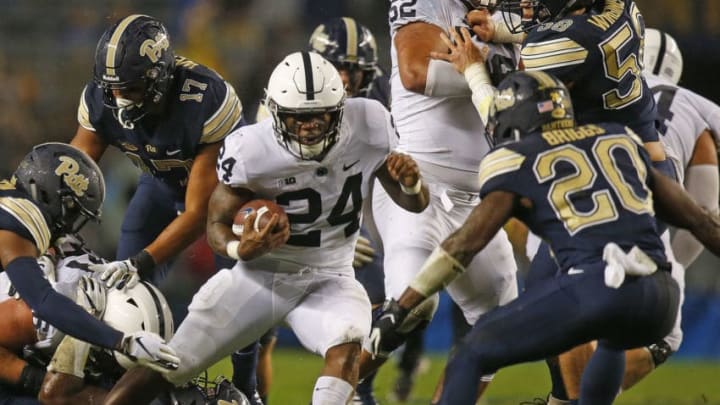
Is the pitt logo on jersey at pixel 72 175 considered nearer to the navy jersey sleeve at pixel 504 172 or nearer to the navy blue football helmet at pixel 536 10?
the navy jersey sleeve at pixel 504 172

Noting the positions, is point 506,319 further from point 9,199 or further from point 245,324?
point 9,199

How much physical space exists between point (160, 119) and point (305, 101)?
3.45 ft

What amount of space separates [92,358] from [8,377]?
13.2 inches

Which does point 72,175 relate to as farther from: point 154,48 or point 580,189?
point 580,189

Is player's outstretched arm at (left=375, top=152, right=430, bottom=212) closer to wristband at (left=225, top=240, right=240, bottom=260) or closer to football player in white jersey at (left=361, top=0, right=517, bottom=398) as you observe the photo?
football player in white jersey at (left=361, top=0, right=517, bottom=398)

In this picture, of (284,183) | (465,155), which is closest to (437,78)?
(465,155)

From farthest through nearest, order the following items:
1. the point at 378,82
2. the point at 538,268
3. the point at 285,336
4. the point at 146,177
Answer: the point at 285,336 → the point at 378,82 → the point at 146,177 → the point at 538,268

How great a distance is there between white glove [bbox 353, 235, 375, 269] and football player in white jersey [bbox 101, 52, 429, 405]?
1.27 m

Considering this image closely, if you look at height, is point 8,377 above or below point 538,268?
above

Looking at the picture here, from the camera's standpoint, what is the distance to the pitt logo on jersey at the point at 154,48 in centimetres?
564

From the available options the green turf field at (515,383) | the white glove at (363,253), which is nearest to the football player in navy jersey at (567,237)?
the white glove at (363,253)

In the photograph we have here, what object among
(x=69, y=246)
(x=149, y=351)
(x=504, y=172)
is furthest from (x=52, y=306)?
(x=504, y=172)

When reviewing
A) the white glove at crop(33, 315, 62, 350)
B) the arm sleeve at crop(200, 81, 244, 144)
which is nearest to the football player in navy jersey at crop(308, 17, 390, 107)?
the arm sleeve at crop(200, 81, 244, 144)

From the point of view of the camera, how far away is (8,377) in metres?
4.97
